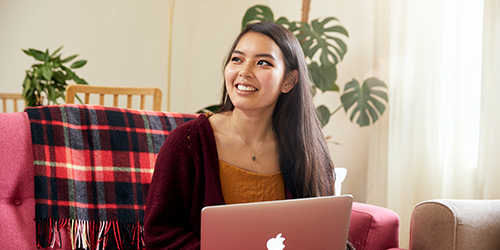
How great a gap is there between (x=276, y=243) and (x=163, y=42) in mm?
3051

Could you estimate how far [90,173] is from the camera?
142cm

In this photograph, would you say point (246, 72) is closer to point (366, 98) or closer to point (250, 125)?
point (250, 125)

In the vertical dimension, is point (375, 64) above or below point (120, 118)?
above

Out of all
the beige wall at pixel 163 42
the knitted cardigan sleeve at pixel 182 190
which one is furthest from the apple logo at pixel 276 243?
the beige wall at pixel 163 42

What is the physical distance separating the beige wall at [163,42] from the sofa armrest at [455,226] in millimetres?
1604

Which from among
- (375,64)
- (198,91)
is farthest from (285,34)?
(198,91)

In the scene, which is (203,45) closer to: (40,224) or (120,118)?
(120,118)

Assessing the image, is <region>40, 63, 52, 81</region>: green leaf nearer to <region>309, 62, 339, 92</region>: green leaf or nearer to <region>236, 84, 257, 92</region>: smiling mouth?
<region>309, 62, 339, 92</region>: green leaf

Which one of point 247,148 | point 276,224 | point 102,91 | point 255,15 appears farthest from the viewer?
point 255,15

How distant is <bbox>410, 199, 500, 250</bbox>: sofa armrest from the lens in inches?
48.2

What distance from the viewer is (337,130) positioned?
3051 mm

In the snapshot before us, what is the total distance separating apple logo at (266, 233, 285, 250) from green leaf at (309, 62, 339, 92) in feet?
6.50

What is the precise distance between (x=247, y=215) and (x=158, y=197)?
1.27ft

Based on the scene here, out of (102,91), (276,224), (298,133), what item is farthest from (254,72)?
(102,91)
